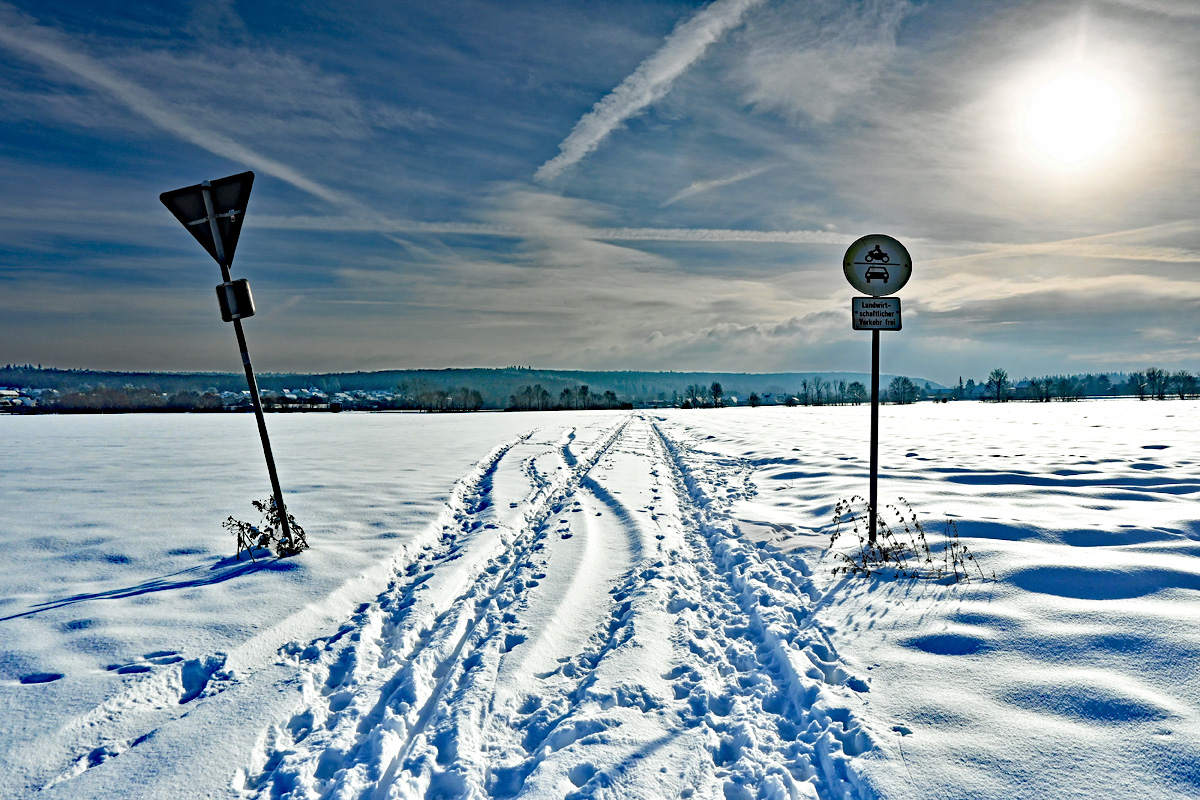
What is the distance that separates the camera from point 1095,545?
596cm

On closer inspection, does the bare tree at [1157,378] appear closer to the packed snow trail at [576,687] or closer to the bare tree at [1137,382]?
the bare tree at [1137,382]

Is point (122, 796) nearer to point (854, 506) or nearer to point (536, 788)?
point (536, 788)

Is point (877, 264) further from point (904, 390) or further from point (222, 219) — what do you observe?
point (904, 390)

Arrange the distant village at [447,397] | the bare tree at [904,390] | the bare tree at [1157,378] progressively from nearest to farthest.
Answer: the distant village at [447,397] < the bare tree at [1157,378] < the bare tree at [904,390]

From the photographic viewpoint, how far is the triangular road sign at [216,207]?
601 cm

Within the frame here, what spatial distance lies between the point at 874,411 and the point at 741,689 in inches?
148

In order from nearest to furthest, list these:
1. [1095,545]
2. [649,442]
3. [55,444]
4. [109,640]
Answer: [109,640], [1095,545], [55,444], [649,442]

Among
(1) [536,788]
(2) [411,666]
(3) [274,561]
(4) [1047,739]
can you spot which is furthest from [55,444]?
(4) [1047,739]

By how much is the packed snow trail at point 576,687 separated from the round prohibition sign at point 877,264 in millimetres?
3251

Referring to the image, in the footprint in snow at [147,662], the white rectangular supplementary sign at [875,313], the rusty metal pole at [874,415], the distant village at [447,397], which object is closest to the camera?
the footprint in snow at [147,662]

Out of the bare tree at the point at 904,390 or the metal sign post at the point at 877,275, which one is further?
the bare tree at the point at 904,390

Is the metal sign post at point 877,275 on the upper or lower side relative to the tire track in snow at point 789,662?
upper

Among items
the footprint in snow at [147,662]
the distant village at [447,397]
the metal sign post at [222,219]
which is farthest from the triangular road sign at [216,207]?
the distant village at [447,397]

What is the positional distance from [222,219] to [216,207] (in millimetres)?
132
